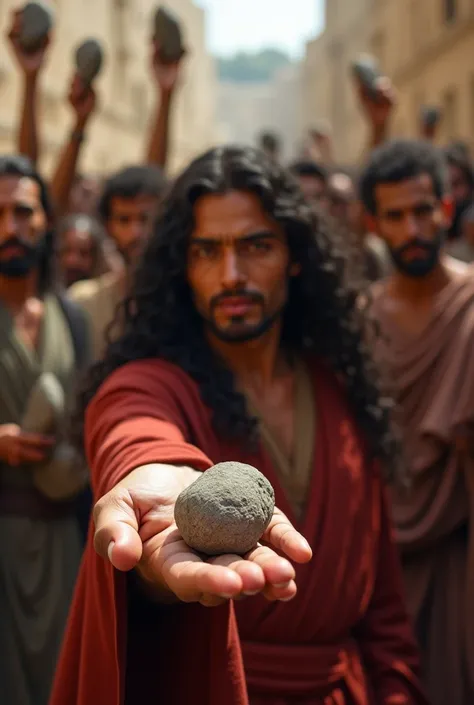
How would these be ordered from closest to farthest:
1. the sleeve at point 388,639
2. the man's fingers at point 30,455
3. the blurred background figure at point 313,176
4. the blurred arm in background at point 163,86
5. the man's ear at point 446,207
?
the sleeve at point 388,639
the man's fingers at point 30,455
the man's ear at point 446,207
the blurred arm in background at point 163,86
the blurred background figure at point 313,176

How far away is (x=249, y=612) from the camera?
2.15 meters

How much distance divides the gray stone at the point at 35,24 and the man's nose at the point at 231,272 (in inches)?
122

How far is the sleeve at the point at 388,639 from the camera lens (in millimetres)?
2410

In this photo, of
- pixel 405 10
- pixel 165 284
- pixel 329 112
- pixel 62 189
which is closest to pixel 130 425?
pixel 165 284

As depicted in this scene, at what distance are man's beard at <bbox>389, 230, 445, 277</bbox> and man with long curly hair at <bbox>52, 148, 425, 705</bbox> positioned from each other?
0.99m

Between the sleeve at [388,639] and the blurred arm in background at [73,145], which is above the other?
the blurred arm in background at [73,145]

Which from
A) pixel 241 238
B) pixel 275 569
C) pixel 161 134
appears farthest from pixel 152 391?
pixel 161 134

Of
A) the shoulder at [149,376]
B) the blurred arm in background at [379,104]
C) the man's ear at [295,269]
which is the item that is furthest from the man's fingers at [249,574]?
the blurred arm in background at [379,104]

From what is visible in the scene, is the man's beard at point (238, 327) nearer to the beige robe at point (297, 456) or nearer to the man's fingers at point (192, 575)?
the beige robe at point (297, 456)

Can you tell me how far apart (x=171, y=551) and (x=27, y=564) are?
2211mm

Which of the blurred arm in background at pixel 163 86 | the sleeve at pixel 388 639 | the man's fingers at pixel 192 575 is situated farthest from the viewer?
the blurred arm in background at pixel 163 86

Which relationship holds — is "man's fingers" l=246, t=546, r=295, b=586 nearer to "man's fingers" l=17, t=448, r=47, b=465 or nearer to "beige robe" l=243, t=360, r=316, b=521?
"beige robe" l=243, t=360, r=316, b=521

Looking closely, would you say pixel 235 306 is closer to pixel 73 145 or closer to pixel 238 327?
pixel 238 327

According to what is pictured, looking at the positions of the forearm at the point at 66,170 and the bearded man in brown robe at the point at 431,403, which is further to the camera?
the forearm at the point at 66,170
